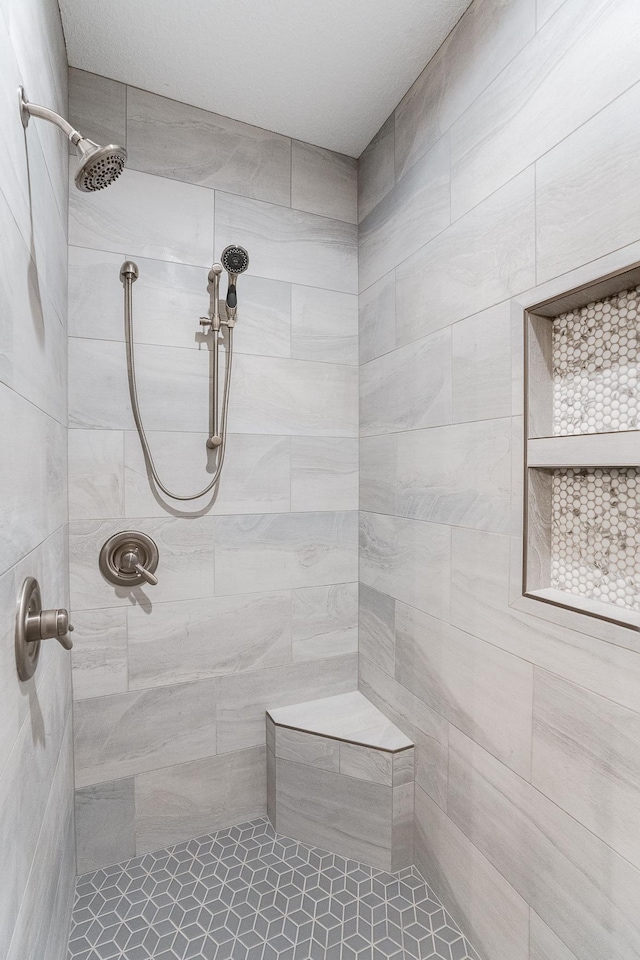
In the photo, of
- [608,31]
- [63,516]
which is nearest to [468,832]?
[63,516]

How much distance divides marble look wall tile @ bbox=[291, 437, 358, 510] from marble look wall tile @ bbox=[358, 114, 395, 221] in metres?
0.90

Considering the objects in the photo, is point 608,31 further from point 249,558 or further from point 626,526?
point 249,558

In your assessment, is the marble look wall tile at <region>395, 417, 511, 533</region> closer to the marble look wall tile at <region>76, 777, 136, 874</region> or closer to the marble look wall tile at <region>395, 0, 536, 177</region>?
the marble look wall tile at <region>395, 0, 536, 177</region>

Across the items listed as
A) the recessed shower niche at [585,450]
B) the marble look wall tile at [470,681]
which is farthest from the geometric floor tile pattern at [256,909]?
the recessed shower niche at [585,450]

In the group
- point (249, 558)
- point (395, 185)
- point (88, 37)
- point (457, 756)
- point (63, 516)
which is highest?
point (88, 37)

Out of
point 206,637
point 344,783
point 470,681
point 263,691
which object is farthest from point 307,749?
point 470,681

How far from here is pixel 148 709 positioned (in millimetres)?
1655

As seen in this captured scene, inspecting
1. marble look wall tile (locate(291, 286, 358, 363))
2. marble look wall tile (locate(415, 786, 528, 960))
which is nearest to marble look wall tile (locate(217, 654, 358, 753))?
marble look wall tile (locate(415, 786, 528, 960))

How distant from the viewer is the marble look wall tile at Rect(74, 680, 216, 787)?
1582 millimetres

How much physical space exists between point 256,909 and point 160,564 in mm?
1038

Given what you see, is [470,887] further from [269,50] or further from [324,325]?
[269,50]

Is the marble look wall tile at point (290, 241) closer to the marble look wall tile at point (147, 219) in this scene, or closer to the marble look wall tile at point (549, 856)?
the marble look wall tile at point (147, 219)

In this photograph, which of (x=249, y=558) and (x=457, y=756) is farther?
(x=249, y=558)

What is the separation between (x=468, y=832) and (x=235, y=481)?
126cm
